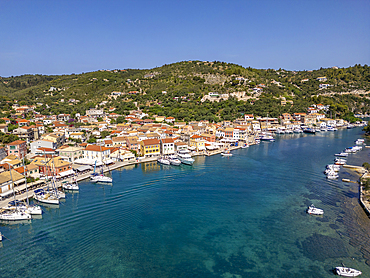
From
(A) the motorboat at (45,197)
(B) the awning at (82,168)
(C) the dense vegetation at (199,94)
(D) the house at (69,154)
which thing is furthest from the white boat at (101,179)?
(C) the dense vegetation at (199,94)

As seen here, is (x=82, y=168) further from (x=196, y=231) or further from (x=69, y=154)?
(x=196, y=231)

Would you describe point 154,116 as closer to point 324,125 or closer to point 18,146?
point 18,146

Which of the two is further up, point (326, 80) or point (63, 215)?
point (326, 80)

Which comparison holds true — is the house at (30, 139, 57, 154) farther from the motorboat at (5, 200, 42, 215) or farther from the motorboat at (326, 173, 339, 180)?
the motorboat at (326, 173, 339, 180)

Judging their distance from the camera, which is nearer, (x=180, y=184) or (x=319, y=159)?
(x=180, y=184)

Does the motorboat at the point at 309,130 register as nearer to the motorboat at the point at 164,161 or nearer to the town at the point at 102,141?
the town at the point at 102,141

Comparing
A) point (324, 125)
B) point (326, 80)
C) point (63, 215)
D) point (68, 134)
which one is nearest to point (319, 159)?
point (63, 215)
